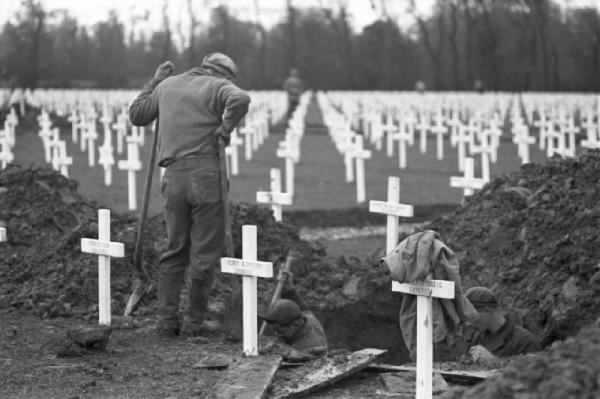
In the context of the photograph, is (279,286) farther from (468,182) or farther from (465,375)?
(468,182)

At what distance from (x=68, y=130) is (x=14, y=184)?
21982mm

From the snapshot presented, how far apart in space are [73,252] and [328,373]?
148 inches

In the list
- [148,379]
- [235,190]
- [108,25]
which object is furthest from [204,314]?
[108,25]

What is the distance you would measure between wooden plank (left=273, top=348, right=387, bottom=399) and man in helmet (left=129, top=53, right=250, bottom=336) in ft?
4.63

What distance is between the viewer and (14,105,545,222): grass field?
61.2 ft

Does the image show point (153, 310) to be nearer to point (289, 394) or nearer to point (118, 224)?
point (118, 224)

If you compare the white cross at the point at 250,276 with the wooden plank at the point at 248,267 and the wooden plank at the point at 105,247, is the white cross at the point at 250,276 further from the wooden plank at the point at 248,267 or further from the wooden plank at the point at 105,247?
the wooden plank at the point at 105,247

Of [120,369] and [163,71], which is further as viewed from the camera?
[163,71]

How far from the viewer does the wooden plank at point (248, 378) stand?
6.79 meters

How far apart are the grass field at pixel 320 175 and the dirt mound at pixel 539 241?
565cm

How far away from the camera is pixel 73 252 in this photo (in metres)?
10.5

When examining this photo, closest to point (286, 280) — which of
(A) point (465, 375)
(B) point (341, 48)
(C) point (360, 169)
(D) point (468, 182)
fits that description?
(A) point (465, 375)

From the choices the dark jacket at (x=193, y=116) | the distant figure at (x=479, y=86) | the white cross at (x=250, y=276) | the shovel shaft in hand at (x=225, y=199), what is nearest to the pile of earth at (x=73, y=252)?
the shovel shaft in hand at (x=225, y=199)

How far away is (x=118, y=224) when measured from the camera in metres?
11.2
